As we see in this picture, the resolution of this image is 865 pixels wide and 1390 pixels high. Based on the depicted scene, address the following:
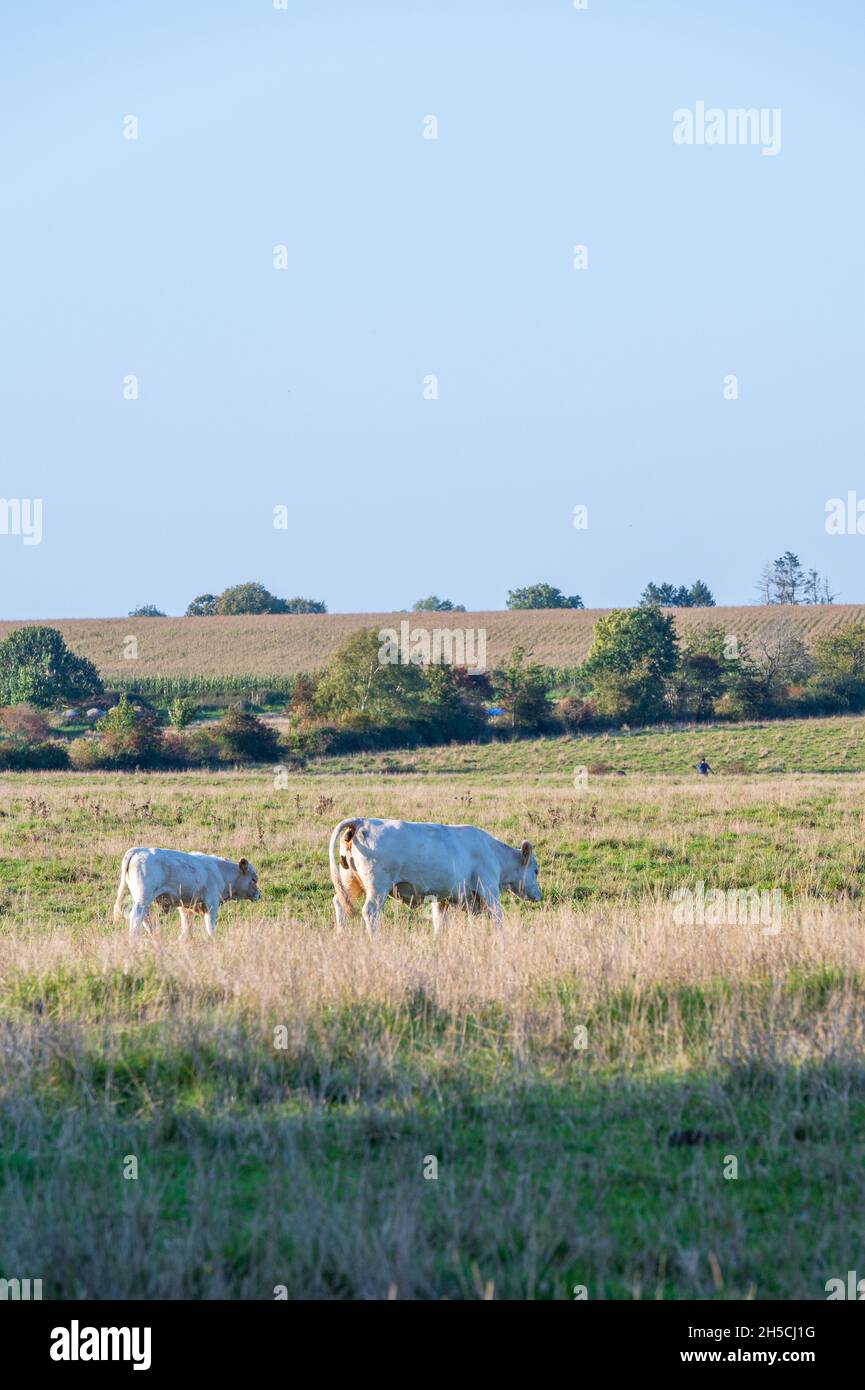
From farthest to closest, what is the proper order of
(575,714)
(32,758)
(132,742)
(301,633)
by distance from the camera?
(301,633), (575,714), (132,742), (32,758)

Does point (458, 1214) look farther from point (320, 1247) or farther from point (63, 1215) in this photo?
point (63, 1215)

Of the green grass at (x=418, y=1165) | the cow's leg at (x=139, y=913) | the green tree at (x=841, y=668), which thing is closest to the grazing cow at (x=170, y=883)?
the cow's leg at (x=139, y=913)

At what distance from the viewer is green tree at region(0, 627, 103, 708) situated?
9125cm

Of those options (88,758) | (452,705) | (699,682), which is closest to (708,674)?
(699,682)

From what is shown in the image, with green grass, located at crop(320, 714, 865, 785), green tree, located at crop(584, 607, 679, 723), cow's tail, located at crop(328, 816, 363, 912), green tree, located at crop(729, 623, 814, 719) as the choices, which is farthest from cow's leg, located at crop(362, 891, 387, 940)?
green tree, located at crop(729, 623, 814, 719)

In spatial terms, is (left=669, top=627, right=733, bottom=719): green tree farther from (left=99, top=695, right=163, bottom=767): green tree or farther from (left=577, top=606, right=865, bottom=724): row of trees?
(left=99, top=695, right=163, bottom=767): green tree

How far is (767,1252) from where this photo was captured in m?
5.48

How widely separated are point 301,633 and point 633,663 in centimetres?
4787

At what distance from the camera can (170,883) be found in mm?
16438

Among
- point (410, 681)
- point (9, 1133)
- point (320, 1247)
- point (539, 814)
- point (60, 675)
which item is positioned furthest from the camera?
point (60, 675)

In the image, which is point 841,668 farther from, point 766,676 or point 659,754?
point 659,754

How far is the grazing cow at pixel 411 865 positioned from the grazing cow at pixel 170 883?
1.91 m
